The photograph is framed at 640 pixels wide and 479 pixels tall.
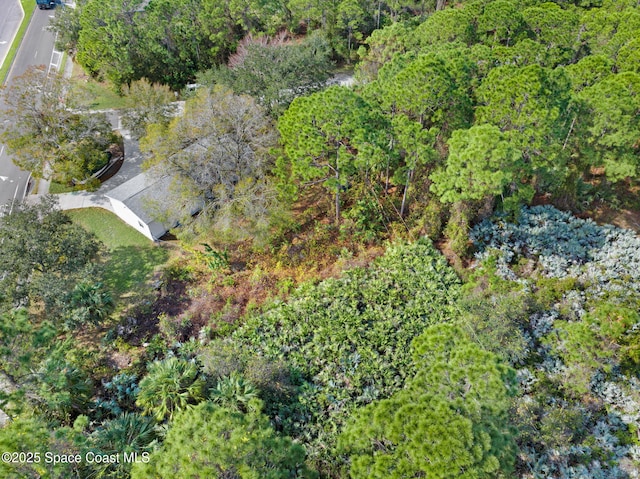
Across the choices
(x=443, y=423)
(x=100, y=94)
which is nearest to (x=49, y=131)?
(x=100, y=94)

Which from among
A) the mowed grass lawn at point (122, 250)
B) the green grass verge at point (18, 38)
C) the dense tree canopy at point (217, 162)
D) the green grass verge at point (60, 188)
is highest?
the green grass verge at point (18, 38)

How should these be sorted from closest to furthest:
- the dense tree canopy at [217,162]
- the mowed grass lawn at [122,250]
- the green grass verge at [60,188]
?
the dense tree canopy at [217,162] < the mowed grass lawn at [122,250] < the green grass verge at [60,188]

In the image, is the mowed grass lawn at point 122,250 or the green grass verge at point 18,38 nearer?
the mowed grass lawn at point 122,250

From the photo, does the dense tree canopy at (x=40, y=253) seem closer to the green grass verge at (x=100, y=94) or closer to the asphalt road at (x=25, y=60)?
the asphalt road at (x=25, y=60)

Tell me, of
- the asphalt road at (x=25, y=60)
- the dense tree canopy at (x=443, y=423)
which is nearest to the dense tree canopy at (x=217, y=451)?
the dense tree canopy at (x=443, y=423)

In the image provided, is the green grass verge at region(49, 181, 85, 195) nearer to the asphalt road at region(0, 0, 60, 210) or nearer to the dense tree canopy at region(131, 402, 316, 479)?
the asphalt road at region(0, 0, 60, 210)

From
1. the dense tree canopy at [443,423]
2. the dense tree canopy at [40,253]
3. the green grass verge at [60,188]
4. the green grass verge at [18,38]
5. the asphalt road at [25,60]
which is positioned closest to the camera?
the dense tree canopy at [443,423]
